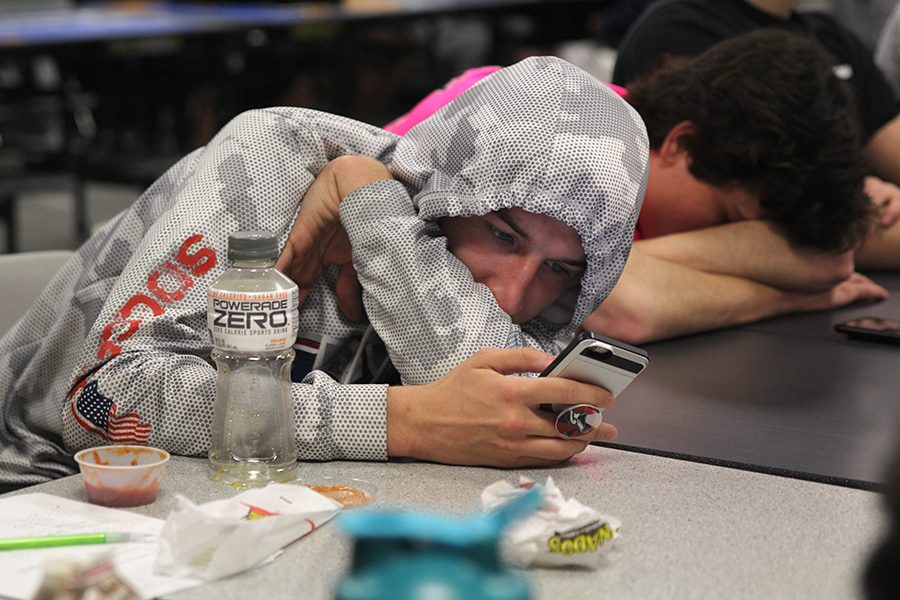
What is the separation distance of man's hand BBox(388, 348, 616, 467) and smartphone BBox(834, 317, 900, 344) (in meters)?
0.92

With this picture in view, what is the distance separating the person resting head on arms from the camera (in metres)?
2.08

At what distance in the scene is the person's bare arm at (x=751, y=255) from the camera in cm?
216

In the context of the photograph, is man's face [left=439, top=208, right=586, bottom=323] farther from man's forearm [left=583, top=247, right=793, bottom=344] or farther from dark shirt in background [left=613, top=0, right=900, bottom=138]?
dark shirt in background [left=613, top=0, right=900, bottom=138]

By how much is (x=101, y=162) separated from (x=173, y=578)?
4653 mm

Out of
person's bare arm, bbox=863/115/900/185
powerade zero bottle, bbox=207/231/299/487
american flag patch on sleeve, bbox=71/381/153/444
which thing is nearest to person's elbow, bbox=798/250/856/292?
person's bare arm, bbox=863/115/900/185

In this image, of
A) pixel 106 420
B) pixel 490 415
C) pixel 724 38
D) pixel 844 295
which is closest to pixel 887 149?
pixel 724 38

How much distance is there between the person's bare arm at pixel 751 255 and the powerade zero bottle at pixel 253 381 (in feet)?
3.37

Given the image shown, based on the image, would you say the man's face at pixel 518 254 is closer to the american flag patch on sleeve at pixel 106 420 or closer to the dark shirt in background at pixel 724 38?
the american flag patch on sleeve at pixel 106 420

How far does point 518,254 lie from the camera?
4.69ft

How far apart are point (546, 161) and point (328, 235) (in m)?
0.31

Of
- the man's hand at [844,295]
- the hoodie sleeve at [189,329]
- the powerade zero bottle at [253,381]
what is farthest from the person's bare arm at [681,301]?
the powerade zero bottle at [253,381]

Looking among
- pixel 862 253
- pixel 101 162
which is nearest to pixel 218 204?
pixel 862 253

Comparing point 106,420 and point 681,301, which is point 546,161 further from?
point 681,301

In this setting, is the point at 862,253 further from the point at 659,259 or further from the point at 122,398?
the point at 122,398
